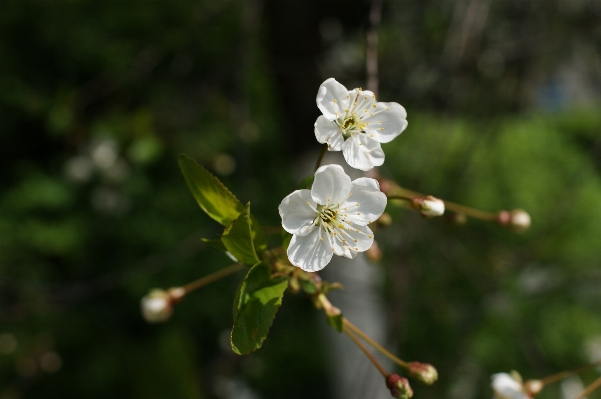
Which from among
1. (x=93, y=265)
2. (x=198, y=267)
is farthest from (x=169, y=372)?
(x=93, y=265)

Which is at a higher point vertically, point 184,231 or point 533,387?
point 533,387

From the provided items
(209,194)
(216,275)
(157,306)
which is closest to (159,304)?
(157,306)

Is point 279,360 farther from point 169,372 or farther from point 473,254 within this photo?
point 473,254

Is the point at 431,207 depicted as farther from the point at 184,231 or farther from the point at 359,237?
the point at 184,231

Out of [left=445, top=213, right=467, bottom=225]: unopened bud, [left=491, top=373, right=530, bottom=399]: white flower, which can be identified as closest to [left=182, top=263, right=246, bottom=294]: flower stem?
[left=445, top=213, right=467, bottom=225]: unopened bud

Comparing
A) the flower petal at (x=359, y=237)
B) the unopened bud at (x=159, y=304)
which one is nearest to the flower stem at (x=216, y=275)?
the unopened bud at (x=159, y=304)

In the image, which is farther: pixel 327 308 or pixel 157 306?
pixel 157 306

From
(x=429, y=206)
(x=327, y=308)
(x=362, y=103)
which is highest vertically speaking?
(x=362, y=103)
